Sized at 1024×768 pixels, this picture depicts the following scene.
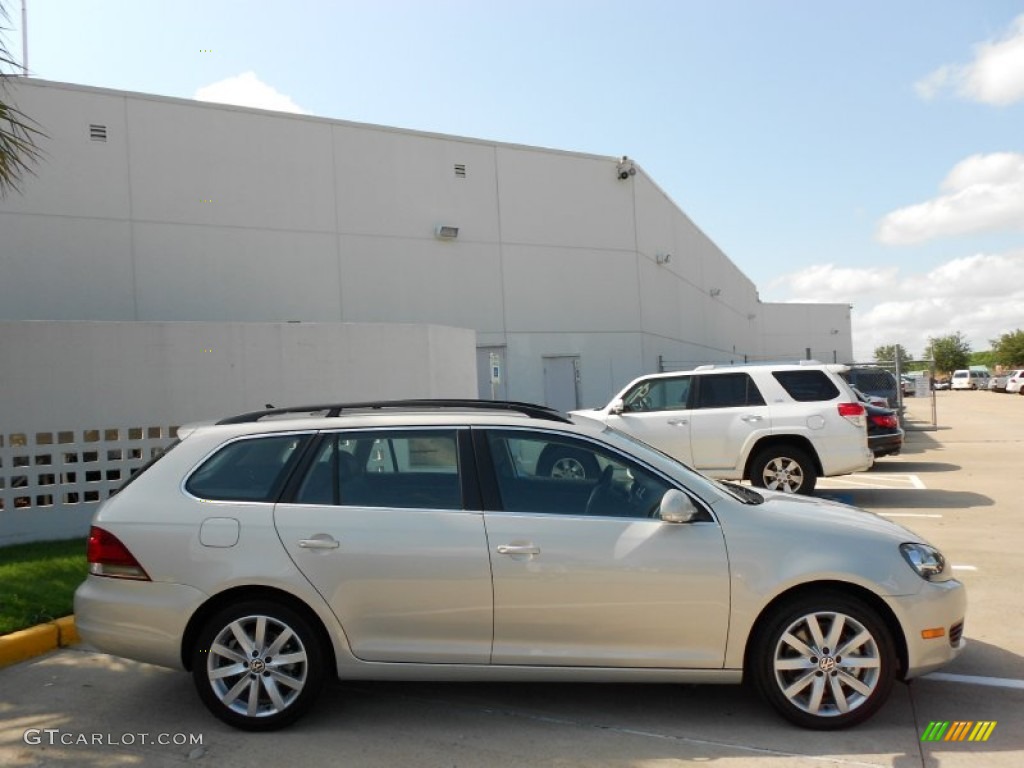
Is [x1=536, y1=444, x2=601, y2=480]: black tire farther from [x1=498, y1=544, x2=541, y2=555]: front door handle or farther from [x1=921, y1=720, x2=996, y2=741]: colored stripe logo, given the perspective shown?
[x1=921, y1=720, x2=996, y2=741]: colored stripe logo

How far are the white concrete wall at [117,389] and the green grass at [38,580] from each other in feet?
2.14

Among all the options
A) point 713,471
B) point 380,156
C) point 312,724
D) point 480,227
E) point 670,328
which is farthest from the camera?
point 670,328

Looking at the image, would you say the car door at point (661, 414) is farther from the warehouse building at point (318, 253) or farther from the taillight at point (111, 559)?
the taillight at point (111, 559)

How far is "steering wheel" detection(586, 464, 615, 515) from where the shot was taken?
4.24m

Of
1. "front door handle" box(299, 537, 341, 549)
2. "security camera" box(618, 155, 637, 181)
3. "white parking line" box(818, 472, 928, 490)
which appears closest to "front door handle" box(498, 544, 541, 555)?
"front door handle" box(299, 537, 341, 549)

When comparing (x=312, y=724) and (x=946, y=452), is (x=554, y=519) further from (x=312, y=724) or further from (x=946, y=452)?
(x=946, y=452)

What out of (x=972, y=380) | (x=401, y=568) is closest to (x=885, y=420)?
(x=401, y=568)

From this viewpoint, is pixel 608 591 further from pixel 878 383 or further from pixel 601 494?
pixel 878 383

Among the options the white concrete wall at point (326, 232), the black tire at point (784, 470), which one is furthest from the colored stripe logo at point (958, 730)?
the white concrete wall at point (326, 232)

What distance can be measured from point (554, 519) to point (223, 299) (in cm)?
1480

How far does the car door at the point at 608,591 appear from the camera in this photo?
4027mm

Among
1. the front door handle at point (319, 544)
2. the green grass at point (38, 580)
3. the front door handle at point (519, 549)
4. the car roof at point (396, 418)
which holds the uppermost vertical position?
the car roof at point (396, 418)

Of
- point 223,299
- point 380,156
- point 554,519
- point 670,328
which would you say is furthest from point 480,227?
point 554,519

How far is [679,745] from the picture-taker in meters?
3.95
